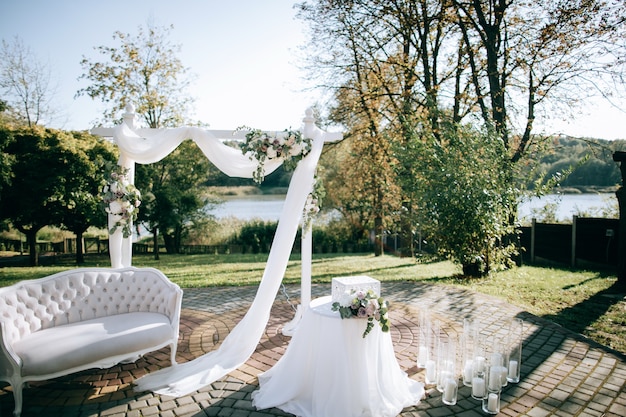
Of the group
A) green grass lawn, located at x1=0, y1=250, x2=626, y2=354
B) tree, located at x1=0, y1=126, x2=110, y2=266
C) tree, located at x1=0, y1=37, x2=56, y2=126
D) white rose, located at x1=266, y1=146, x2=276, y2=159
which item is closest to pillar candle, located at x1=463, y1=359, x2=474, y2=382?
green grass lawn, located at x1=0, y1=250, x2=626, y2=354

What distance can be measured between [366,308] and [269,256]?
156cm

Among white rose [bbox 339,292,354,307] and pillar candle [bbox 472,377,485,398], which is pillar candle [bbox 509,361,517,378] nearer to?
pillar candle [bbox 472,377,485,398]

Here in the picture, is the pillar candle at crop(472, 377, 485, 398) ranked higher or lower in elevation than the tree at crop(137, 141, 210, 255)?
lower

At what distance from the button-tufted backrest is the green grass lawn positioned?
144 inches

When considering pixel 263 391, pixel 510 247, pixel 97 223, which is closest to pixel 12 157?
pixel 97 223

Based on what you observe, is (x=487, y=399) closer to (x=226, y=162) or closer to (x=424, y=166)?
(x=226, y=162)

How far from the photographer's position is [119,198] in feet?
18.7

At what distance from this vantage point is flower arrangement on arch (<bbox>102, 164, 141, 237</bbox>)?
5668mm

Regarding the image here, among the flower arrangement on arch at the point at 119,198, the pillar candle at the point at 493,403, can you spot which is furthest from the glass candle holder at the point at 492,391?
the flower arrangement on arch at the point at 119,198

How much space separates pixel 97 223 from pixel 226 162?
29.9ft

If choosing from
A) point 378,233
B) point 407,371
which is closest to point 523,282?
point 407,371

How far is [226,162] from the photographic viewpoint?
5.42 metres

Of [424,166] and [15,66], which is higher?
[15,66]

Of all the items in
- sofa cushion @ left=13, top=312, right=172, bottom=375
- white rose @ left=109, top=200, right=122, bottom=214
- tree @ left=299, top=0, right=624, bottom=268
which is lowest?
sofa cushion @ left=13, top=312, right=172, bottom=375
